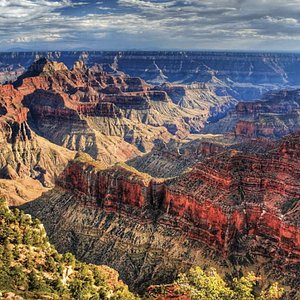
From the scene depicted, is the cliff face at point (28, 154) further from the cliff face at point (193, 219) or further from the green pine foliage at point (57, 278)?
the green pine foliage at point (57, 278)

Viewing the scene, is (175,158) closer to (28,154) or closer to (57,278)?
(28,154)

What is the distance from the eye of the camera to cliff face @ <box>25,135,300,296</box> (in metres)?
81.3

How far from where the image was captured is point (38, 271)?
172 ft

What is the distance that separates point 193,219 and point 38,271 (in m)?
40.3

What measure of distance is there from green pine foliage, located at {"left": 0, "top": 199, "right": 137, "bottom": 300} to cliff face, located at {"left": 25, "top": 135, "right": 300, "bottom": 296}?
21.9 metres

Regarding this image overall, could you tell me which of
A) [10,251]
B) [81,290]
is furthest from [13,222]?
[81,290]

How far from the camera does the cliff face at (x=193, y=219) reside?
81312 millimetres

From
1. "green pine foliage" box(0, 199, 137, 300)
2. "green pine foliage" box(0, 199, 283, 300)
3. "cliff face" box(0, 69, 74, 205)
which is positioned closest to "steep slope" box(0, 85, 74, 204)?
"cliff face" box(0, 69, 74, 205)

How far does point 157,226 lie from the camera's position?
3593 inches

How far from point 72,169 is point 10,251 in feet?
179

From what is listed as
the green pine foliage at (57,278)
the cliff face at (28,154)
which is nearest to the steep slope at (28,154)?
the cliff face at (28,154)

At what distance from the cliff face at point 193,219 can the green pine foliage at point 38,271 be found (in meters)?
21.9

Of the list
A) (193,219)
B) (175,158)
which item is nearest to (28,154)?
(175,158)

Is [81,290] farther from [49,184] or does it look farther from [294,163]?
[49,184]
